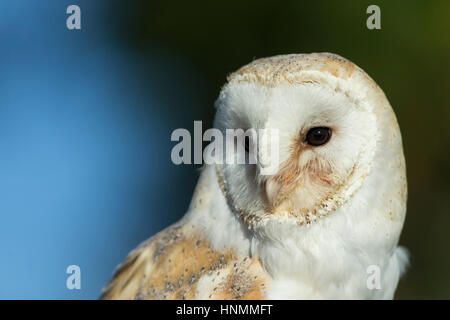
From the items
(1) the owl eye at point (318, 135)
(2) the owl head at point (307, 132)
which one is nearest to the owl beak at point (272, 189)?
(2) the owl head at point (307, 132)

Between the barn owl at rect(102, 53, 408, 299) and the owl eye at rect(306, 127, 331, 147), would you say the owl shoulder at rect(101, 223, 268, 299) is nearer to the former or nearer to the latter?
the barn owl at rect(102, 53, 408, 299)

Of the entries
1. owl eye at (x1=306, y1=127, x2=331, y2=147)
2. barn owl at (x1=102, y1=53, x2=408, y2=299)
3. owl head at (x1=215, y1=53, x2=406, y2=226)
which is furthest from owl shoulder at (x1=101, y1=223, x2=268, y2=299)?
owl eye at (x1=306, y1=127, x2=331, y2=147)

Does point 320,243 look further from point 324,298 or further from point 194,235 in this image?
point 194,235

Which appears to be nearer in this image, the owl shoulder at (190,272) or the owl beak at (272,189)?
the owl beak at (272,189)

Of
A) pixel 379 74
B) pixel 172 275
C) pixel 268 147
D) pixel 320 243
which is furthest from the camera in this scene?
pixel 379 74

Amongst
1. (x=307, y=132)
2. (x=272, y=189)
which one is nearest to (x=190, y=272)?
(x=272, y=189)

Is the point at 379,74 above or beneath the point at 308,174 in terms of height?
above

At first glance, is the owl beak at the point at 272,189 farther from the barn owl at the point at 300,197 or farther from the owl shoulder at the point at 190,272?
the owl shoulder at the point at 190,272
